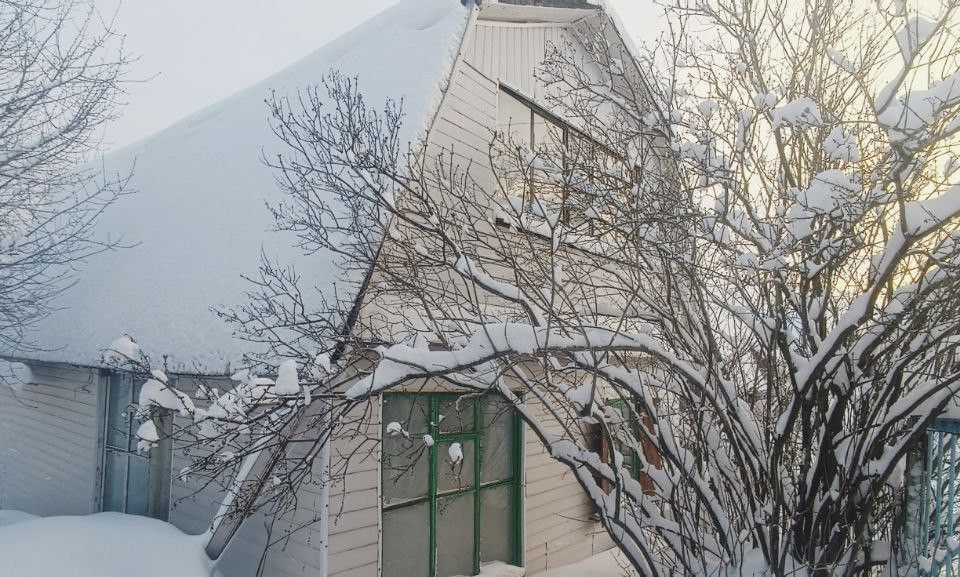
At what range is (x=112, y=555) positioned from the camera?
527 cm

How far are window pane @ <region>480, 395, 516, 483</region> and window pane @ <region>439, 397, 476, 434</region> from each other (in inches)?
9.4

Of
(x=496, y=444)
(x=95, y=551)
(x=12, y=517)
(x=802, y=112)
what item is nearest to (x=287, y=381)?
(x=95, y=551)

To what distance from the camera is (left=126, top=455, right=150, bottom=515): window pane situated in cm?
725

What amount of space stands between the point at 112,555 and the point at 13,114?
5798 millimetres

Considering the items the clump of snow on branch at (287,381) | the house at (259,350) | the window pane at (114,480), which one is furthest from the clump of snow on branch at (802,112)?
the window pane at (114,480)

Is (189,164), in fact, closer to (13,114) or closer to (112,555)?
(13,114)

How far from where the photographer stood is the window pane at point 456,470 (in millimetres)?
6620

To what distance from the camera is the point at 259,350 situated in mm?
5418

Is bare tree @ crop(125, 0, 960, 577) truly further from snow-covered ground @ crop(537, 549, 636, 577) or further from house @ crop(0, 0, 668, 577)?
snow-covered ground @ crop(537, 549, 636, 577)

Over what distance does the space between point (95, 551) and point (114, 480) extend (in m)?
2.81

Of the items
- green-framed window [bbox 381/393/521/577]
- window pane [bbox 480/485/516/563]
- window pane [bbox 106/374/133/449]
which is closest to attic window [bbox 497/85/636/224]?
green-framed window [bbox 381/393/521/577]

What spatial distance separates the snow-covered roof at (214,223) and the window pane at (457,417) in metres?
2.01

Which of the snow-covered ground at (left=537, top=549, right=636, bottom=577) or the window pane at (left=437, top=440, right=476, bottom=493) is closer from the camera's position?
the window pane at (left=437, top=440, right=476, bottom=493)

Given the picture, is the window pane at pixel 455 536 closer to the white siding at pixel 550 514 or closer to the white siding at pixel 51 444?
the white siding at pixel 550 514
